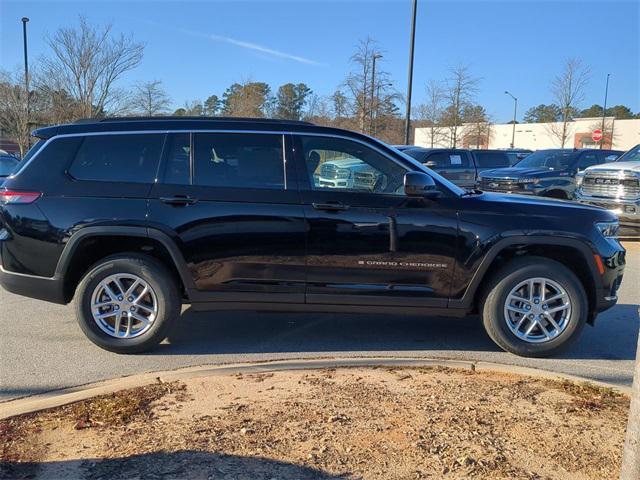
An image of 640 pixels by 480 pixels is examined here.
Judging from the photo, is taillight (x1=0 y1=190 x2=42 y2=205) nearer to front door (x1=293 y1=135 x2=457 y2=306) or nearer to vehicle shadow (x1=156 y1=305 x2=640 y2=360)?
vehicle shadow (x1=156 y1=305 x2=640 y2=360)

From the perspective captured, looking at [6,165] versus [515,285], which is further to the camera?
[6,165]

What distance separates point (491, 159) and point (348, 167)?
14.0m

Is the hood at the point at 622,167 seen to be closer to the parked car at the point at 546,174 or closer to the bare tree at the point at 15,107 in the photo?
the parked car at the point at 546,174

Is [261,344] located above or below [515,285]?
below

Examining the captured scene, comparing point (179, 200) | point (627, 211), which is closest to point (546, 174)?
point (627, 211)

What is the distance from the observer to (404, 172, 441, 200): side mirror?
4605 millimetres

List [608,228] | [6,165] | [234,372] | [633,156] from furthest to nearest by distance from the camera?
[633,156] < [6,165] < [608,228] < [234,372]

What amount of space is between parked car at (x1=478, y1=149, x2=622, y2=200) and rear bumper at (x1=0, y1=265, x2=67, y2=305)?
1126cm

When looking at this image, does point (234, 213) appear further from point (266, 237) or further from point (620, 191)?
point (620, 191)

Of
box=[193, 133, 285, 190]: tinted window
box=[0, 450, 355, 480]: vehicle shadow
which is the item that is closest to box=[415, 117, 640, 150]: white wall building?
box=[193, 133, 285, 190]: tinted window

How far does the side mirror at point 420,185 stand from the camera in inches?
181

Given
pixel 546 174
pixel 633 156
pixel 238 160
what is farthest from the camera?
pixel 546 174

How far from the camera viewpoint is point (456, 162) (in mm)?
16391

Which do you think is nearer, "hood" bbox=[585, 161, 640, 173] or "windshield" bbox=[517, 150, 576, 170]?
"hood" bbox=[585, 161, 640, 173]
